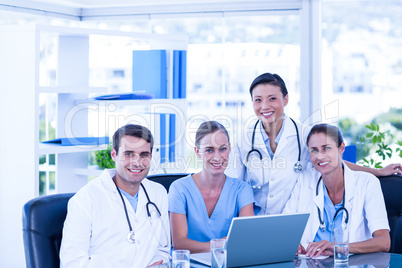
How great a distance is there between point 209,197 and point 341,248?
2.39 ft

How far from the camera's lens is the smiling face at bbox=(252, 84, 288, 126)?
2727 mm

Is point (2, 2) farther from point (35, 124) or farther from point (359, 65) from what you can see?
point (359, 65)

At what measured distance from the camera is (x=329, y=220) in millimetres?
2436

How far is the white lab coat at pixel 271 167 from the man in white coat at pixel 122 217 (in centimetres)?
61

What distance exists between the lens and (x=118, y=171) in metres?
2.25

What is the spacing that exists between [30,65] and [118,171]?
109 centimetres

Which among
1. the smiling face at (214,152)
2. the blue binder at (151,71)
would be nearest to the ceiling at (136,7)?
the blue binder at (151,71)

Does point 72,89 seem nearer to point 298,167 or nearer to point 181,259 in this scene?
point 298,167

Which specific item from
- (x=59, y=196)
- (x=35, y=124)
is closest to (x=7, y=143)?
(x=35, y=124)

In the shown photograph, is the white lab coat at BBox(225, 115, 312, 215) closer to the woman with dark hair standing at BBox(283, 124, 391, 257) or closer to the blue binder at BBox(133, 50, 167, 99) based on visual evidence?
the woman with dark hair standing at BBox(283, 124, 391, 257)

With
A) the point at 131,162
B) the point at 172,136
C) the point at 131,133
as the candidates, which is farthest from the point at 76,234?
the point at 172,136

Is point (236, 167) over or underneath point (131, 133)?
underneath

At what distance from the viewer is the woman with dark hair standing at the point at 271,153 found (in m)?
2.73

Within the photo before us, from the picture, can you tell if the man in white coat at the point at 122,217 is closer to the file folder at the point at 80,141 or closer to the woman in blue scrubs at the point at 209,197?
the woman in blue scrubs at the point at 209,197
